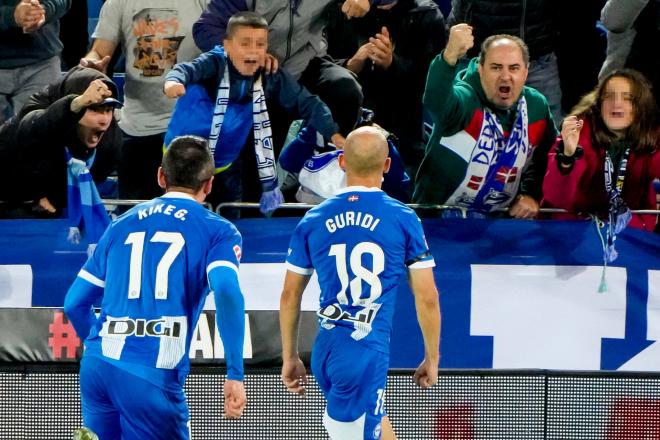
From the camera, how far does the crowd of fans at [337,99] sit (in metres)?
7.98

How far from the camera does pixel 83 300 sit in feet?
19.7

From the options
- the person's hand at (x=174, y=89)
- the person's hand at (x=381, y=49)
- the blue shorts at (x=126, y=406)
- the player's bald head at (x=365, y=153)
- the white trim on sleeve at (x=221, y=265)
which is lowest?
the blue shorts at (x=126, y=406)

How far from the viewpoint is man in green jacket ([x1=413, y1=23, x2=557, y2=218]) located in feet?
26.3

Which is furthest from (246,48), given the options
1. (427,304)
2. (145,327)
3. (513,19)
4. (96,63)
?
(145,327)

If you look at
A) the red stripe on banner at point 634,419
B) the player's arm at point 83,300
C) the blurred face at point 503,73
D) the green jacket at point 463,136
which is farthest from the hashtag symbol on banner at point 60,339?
the red stripe on banner at point 634,419

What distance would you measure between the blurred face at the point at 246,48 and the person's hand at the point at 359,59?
84 centimetres

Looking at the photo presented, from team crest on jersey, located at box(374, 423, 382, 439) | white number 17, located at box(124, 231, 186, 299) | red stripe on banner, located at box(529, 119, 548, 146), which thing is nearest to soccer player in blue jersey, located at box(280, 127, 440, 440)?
team crest on jersey, located at box(374, 423, 382, 439)

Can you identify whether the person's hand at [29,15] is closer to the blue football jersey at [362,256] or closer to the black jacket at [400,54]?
the black jacket at [400,54]

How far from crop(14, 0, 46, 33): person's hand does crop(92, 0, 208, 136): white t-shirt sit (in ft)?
1.74

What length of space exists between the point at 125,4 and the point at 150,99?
0.69 meters

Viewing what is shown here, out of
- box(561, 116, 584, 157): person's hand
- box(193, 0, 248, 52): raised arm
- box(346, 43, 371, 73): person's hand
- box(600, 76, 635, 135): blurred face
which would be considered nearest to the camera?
box(561, 116, 584, 157): person's hand

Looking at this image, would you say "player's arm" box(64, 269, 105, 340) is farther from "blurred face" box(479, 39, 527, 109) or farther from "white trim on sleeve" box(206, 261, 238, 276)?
"blurred face" box(479, 39, 527, 109)

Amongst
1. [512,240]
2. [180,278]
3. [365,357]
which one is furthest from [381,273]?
[512,240]

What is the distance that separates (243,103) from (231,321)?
8.95ft
